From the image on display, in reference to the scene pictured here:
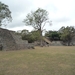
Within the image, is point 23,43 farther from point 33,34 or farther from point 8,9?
point 33,34

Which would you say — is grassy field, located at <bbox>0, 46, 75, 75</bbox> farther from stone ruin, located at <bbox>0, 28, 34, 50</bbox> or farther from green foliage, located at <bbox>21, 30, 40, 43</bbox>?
green foliage, located at <bbox>21, 30, 40, 43</bbox>

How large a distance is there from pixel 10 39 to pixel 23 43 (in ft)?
9.76

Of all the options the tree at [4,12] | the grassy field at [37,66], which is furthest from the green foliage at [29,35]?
the grassy field at [37,66]

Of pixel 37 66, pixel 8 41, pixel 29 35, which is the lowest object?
pixel 37 66

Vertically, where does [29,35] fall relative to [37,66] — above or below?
above

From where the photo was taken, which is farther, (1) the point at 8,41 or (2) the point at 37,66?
(1) the point at 8,41

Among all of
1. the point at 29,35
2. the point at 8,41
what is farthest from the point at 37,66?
the point at 29,35

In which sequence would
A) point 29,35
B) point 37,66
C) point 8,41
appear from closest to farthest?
point 37,66 → point 8,41 → point 29,35

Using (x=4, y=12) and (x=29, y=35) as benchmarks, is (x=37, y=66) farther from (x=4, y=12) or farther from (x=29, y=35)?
(x=29, y=35)

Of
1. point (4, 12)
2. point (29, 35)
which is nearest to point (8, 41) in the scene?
point (4, 12)

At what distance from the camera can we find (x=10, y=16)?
1816 cm

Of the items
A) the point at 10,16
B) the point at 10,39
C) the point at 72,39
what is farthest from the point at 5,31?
the point at 72,39

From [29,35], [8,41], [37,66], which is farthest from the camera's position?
[29,35]

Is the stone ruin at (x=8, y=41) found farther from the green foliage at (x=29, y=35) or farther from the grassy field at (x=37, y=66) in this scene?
the green foliage at (x=29, y=35)
